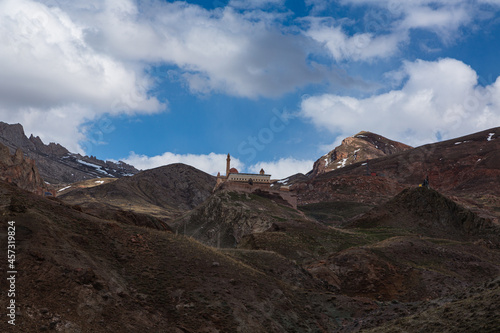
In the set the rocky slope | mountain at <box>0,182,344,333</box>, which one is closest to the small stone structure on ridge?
the rocky slope

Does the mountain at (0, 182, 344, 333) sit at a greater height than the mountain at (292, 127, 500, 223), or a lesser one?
lesser

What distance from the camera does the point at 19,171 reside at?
11056 cm

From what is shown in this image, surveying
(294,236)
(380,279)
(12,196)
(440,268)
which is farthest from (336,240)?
(12,196)

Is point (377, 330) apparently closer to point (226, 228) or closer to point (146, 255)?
point (146, 255)

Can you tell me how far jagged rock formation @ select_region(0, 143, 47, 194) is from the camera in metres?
106

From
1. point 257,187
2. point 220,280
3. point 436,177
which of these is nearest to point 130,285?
point 220,280

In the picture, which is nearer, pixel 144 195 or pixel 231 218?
pixel 231 218

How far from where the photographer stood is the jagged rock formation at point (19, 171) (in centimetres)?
10644

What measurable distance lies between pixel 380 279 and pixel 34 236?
1212 inches

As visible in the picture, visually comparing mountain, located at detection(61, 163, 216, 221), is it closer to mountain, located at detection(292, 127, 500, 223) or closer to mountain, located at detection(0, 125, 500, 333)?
mountain, located at detection(292, 127, 500, 223)

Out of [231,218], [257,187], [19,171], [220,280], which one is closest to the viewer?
[220,280]

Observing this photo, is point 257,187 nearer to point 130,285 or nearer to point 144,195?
point 130,285

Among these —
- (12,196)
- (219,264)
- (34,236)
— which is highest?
(12,196)

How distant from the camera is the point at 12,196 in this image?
2466 centimetres
